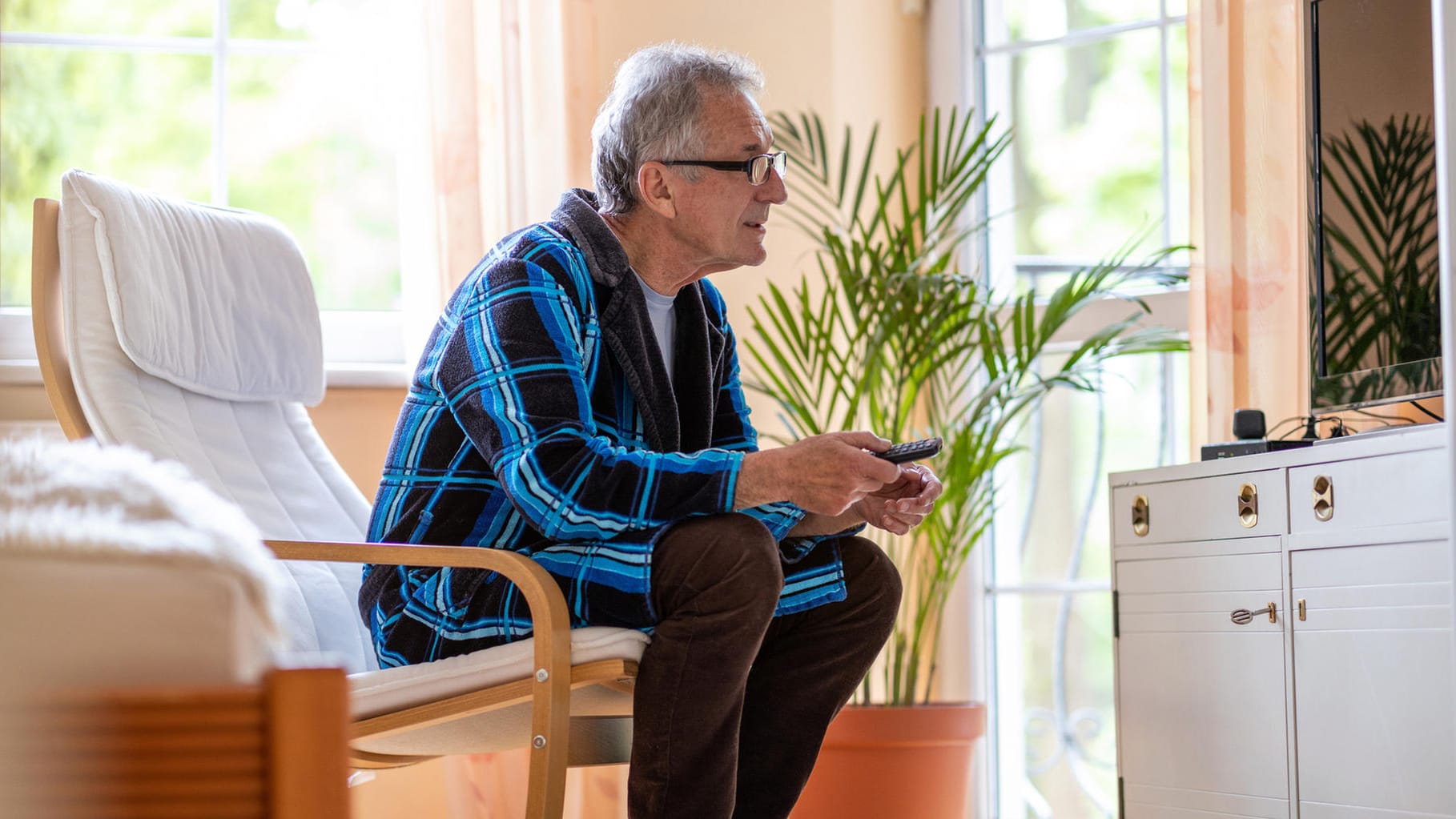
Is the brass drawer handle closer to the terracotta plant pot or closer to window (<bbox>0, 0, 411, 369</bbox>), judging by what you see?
the terracotta plant pot

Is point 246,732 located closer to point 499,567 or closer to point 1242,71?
point 499,567

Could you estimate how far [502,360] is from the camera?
5.23 feet

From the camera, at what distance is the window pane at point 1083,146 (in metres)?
2.97

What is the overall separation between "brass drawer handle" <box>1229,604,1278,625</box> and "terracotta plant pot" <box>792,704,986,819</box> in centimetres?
58

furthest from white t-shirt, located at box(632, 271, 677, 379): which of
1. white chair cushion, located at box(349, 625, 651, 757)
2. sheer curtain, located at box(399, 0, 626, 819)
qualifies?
sheer curtain, located at box(399, 0, 626, 819)

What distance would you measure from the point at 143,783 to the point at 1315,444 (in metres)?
1.59

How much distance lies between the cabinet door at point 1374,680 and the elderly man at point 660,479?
53cm

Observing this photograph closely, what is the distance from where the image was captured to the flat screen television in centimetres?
187

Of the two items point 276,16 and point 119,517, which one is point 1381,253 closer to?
point 119,517

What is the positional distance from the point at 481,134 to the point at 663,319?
108cm

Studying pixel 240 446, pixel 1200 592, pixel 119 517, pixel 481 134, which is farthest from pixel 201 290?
pixel 1200 592

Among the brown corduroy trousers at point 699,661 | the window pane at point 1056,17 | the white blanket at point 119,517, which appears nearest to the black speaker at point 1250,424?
the brown corduroy trousers at point 699,661

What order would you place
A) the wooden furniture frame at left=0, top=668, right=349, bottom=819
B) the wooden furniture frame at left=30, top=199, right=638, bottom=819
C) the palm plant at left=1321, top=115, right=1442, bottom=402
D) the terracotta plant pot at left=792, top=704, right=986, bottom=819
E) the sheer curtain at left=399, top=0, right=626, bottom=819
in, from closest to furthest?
the wooden furniture frame at left=0, top=668, right=349, bottom=819 → the wooden furniture frame at left=30, top=199, right=638, bottom=819 → the palm plant at left=1321, top=115, right=1442, bottom=402 → the terracotta plant pot at left=792, top=704, right=986, bottom=819 → the sheer curtain at left=399, top=0, right=626, bottom=819

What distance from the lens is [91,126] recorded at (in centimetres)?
298
